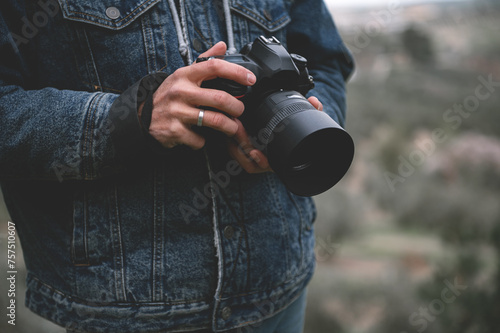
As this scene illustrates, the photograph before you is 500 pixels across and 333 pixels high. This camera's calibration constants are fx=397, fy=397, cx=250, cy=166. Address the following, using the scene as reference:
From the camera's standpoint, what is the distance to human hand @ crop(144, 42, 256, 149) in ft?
2.48

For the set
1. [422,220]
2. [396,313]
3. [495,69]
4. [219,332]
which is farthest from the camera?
[495,69]

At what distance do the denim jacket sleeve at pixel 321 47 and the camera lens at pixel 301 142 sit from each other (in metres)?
0.28

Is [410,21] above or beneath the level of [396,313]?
beneath

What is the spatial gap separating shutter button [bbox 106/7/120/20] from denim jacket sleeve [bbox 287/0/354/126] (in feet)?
1.70

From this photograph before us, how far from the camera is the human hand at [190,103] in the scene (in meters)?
0.76

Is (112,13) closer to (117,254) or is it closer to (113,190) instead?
(113,190)

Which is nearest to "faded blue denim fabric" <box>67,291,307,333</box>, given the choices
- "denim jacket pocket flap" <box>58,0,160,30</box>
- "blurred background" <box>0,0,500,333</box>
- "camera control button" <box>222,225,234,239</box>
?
"camera control button" <box>222,225,234,239</box>

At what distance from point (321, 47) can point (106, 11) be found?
2.01 feet

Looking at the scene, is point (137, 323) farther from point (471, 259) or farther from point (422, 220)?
point (422, 220)

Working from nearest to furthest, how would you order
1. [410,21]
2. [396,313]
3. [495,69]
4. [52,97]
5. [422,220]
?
[52,97]
[396,313]
[422,220]
[495,69]
[410,21]

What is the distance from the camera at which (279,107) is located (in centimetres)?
83

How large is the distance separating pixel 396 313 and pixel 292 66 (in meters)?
2.41

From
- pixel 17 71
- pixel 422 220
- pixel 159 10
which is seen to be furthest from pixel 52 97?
pixel 422 220

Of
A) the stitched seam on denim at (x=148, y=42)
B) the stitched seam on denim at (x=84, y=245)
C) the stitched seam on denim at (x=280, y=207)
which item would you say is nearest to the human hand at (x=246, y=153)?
the stitched seam on denim at (x=280, y=207)
